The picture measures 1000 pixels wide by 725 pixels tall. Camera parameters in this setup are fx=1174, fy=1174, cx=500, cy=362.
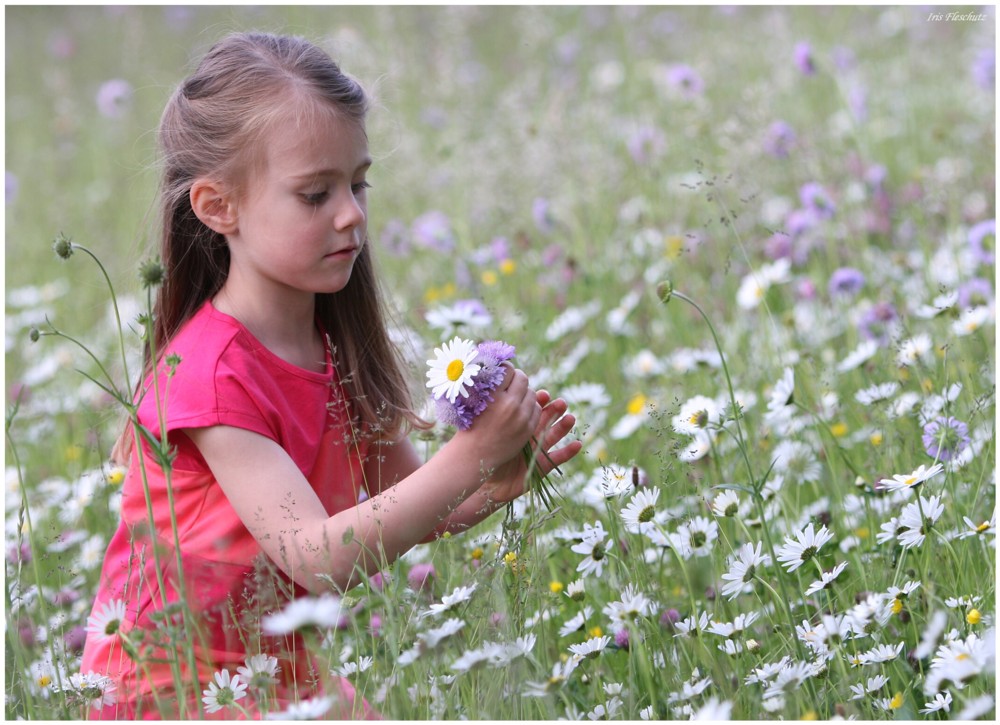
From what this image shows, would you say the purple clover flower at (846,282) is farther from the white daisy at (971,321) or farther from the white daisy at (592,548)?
the white daisy at (592,548)

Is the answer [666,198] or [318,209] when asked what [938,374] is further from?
[666,198]

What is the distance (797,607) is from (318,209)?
88 cm

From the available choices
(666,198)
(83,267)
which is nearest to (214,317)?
(666,198)

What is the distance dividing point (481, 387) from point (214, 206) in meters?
0.60

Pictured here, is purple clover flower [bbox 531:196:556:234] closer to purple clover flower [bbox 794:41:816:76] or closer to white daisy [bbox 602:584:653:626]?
purple clover flower [bbox 794:41:816:76]

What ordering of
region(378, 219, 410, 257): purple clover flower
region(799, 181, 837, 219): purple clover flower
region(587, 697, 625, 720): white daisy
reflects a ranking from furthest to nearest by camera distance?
1. region(378, 219, 410, 257): purple clover flower
2. region(799, 181, 837, 219): purple clover flower
3. region(587, 697, 625, 720): white daisy

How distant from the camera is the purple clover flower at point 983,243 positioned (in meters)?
2.81

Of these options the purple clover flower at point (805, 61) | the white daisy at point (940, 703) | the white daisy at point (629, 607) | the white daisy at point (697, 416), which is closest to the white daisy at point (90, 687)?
the white daisy at point (629, 607)

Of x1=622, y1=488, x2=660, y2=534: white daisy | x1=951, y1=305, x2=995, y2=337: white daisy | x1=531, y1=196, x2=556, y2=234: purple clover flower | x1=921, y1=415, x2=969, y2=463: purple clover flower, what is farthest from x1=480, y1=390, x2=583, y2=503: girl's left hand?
x1=531, y1=196, x2=556, y2=234: purple clover flower

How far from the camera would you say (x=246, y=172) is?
1.74m

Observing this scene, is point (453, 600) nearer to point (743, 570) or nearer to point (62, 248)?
point (743, 570)

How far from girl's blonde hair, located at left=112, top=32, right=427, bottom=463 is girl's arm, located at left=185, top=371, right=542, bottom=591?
169 millimetres

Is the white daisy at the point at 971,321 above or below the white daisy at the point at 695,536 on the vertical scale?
above

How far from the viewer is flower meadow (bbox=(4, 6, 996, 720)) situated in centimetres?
139
